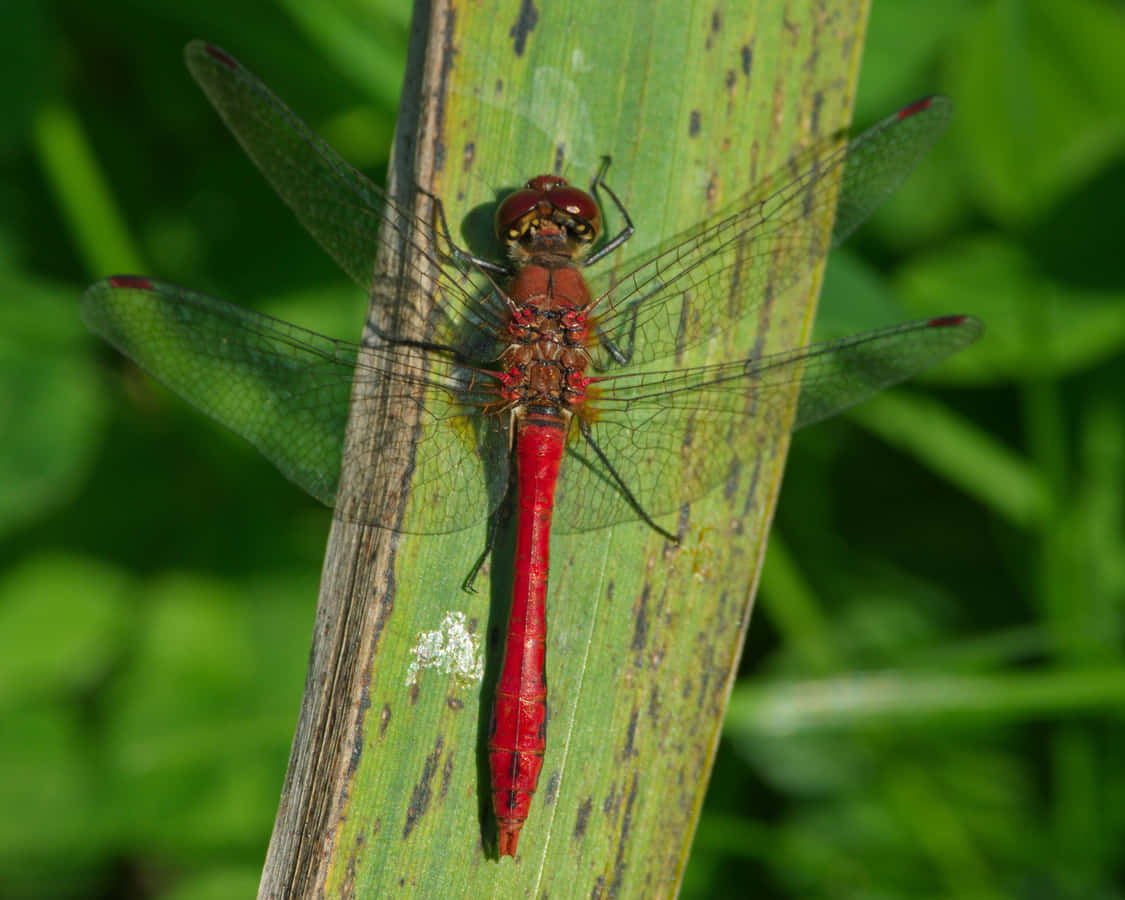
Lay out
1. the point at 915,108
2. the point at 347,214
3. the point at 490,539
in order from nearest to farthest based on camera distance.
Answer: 1. the point at 490,539
2. the point at 347,214
3. the point at 915,108

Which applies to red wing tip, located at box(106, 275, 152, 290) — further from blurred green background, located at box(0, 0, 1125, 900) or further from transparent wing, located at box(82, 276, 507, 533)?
blurred green background, located at box(0, 0, 1125, 900)

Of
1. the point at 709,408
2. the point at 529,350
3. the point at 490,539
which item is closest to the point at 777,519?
the point at 709,408

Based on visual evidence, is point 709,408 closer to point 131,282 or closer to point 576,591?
point 576,591

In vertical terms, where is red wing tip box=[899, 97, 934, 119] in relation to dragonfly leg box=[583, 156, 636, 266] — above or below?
above

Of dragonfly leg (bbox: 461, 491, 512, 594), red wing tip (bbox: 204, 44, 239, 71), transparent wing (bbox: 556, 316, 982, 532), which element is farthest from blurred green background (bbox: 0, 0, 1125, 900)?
dragonfly leg (bbox: 461, 491, 512, 594)

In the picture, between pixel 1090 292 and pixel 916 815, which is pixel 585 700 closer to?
pixel 916 815

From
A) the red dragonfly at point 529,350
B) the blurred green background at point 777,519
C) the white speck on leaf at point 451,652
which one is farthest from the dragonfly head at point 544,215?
the blurred green background at point 777,519
